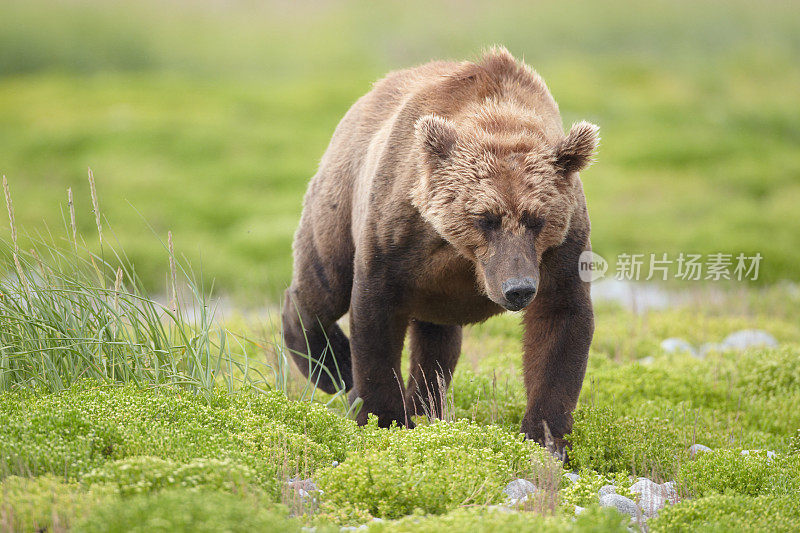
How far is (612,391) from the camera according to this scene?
8.04 meters

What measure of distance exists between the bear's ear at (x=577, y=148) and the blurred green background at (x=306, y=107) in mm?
3796

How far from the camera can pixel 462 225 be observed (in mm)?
5707

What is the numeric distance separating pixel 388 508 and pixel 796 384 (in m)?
5.40

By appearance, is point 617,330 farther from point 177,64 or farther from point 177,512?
point 177,64

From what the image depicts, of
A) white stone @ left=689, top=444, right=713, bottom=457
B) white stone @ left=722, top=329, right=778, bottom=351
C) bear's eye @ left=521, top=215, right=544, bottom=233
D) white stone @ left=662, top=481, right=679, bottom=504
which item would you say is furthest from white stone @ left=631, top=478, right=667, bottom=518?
white stone @ left=722, top=329, right=778, bottom=351

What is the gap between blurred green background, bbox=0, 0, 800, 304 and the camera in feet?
63.3

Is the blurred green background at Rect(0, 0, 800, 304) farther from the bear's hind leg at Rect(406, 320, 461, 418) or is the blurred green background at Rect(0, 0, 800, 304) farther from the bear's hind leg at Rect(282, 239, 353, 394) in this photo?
the bear's hind leg at Rect(406, 320, 461, 418)

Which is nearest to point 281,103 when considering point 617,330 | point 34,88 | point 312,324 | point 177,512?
point 34,88

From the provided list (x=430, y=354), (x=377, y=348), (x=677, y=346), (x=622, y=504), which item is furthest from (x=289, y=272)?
(x=622, y=504)

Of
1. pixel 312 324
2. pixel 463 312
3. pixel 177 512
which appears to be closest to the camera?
pixel 177 512

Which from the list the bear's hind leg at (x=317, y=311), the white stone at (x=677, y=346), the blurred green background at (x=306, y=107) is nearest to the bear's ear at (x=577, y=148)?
the bear's hind leg at (x=317, y=311)

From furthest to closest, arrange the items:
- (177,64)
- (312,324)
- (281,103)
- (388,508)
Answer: (177,64) → (281,103) → (312,324) → (388,508)

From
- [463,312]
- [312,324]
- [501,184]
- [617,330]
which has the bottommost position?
[617,330]

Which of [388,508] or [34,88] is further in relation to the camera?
[34,88]
